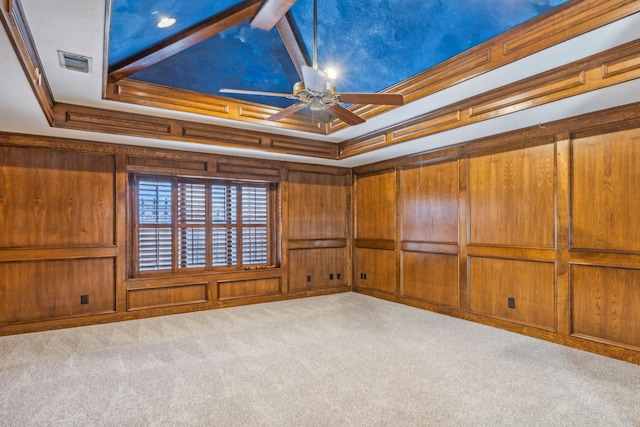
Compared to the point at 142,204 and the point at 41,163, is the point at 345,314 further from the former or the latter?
the point at 41,163

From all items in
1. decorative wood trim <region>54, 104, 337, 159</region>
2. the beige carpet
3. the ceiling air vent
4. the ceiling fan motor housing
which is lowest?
the beige carpet

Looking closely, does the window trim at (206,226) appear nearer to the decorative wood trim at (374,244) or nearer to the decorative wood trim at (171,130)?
the decorative wood trim at (171,130)

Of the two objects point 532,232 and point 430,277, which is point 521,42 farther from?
point 430,277

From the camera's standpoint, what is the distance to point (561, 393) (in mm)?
2545

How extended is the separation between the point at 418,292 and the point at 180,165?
3791 millimetres

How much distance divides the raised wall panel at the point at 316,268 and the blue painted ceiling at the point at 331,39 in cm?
260

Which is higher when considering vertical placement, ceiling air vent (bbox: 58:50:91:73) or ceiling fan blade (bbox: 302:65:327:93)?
ceiling air vent (bbox: 58:50:91:73)

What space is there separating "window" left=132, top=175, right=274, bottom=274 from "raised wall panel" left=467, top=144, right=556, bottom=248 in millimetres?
3065

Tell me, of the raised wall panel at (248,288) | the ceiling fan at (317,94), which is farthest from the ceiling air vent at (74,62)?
the raised wall panel at (248,288)

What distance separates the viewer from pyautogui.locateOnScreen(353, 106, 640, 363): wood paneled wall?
128 inches

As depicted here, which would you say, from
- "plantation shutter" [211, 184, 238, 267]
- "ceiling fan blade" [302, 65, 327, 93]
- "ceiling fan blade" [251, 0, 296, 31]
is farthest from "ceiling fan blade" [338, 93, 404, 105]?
"plantation shutter" [211, 184, 238, 267]

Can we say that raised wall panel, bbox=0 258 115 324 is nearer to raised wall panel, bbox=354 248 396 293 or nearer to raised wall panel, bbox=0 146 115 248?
raised wall panel, bbox=0 146 115 248

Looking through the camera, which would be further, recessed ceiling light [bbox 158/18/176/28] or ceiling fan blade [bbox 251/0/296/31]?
ceiling fan blade [bbox 251/0/296/31]

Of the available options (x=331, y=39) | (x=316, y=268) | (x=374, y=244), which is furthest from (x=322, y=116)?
(x=316, y=268)
